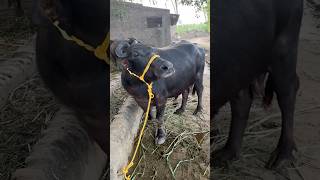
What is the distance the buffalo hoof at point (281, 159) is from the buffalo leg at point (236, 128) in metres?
0.20

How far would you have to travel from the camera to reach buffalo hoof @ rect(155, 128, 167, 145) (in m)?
1.89

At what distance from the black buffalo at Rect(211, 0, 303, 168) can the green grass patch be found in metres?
0.20

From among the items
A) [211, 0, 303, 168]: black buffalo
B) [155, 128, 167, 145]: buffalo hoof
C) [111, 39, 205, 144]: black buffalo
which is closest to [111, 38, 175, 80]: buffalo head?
[111, 39, 205, 144]: black buffalo

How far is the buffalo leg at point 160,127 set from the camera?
5.51 feet

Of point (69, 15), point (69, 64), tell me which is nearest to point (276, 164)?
point (69, 64)

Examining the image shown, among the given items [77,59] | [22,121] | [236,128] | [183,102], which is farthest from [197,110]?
[77,59]

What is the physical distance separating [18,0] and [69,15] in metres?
2.57

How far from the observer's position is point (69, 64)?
3.88ft

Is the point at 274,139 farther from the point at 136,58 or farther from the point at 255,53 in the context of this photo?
the point at 136,58

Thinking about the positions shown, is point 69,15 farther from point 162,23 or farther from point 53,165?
point 53,165

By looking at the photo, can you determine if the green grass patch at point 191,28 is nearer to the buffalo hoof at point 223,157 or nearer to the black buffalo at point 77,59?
the black buffalo at point 77,59

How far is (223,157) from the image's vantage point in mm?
2059

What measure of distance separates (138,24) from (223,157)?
1071 mm

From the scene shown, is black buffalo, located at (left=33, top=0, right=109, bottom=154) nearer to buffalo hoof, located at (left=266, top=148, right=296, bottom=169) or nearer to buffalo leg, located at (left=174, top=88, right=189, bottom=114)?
buffalo leg, located at (left=174, top=88, right=189, bottom=114)
